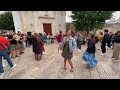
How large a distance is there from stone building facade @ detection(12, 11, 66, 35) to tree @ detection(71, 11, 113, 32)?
4.36 metres

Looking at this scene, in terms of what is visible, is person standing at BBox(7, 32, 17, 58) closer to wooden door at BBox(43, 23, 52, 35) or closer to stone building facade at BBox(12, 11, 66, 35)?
stone building facade at BBox(12, 11, 66, 35)

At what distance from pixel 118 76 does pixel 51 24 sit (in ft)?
51.1

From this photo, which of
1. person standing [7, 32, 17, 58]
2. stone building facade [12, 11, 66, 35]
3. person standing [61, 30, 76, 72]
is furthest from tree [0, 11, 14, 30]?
person standing [61, 30, 76, 72]

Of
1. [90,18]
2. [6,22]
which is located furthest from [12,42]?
[6,22]

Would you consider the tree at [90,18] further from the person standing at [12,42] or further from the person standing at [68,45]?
the person standing at [68,45]

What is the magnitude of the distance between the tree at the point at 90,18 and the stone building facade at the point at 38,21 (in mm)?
4358

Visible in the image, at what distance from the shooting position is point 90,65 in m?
5.11

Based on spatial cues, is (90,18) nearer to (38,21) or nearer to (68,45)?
(38,21)

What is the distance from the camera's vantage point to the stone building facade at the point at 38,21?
17.0m

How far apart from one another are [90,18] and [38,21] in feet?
25.5

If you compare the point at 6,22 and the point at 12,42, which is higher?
the point at 6,22

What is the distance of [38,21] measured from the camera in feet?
58.4
